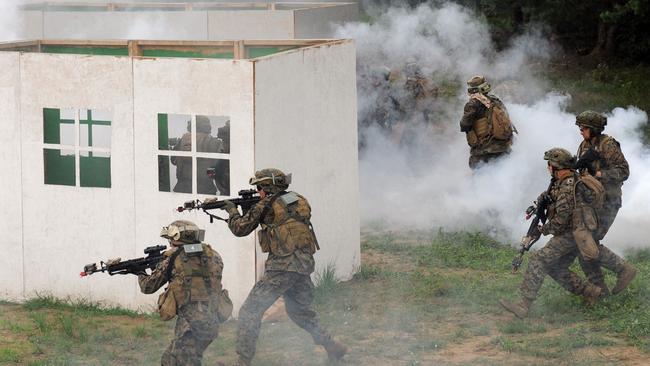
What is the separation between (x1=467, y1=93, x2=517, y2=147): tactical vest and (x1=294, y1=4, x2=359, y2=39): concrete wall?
5153 mm

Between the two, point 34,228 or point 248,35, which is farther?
point 248,35

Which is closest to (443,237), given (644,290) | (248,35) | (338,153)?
(338,153)

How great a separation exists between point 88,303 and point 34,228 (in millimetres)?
902

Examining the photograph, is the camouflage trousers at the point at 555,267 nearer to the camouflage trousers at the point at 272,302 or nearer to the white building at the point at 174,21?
the camouflage trousers at the point at 272,302

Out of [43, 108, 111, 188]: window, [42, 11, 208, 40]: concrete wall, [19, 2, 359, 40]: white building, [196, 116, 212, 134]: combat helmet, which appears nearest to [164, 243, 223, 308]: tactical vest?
[196, 116, 212, 134]: combat helmet

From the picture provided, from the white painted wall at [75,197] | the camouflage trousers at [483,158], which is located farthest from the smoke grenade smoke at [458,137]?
the white painted wall at [75,197]

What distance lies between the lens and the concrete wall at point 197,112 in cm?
1101

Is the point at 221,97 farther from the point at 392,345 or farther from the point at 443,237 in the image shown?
the point at 443,237

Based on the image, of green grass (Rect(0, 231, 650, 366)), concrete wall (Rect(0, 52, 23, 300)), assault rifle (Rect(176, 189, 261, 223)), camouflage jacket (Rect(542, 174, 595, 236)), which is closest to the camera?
assault rifle (Rect(176, 189, 261, 223))

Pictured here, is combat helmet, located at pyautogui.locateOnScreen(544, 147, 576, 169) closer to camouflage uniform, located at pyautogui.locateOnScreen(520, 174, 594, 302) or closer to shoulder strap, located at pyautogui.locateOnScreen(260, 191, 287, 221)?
camouflage uniform, located at pyautogui.locateOnScreen(520, 174, 594, 302)

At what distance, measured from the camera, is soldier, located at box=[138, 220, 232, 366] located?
8.87 metres

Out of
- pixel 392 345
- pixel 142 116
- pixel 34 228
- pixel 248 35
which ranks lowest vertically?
pixel 392 345

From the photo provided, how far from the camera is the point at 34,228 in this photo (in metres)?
12.0

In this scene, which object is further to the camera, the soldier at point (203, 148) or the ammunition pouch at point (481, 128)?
the ammunition pouch at point (481, 128)
